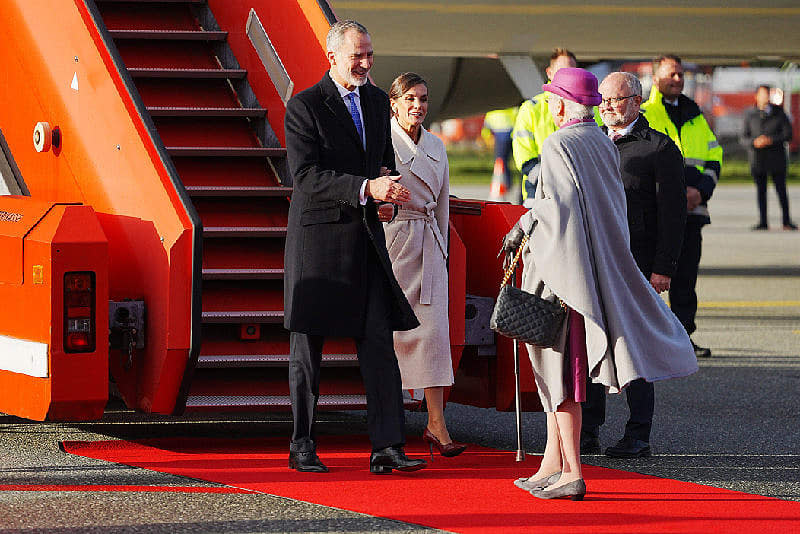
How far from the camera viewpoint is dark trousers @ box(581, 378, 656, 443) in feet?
21.4

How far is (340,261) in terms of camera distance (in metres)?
5.78

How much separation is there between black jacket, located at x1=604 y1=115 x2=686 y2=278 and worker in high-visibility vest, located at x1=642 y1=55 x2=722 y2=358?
210 centimetres

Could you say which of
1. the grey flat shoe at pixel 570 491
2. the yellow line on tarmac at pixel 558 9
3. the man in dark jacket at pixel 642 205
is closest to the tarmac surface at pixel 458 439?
the man in dark jacket at pixel 642 205

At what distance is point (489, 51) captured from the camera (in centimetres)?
1404

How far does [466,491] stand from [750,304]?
24.9 ft

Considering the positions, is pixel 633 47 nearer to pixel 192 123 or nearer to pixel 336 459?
pixel 192 123

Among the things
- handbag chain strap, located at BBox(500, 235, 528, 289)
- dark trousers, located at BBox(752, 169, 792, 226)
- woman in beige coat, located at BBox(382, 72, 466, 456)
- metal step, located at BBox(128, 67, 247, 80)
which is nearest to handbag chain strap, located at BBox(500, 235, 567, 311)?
handbag chain strap, located at BBox(500, 235, 528, 289)

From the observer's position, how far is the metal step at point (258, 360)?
6332 mm

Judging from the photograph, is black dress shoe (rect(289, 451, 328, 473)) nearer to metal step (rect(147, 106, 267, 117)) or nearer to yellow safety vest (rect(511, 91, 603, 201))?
metal step (rect(147, 106, 267, 117))

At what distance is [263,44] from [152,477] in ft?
7.77

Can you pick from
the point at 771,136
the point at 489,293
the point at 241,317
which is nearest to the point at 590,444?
the point at 489,293

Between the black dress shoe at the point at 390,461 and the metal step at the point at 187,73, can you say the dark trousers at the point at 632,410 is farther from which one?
the metal step at the point at 187,73

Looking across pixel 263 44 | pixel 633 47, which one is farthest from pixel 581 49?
pixel 263 44

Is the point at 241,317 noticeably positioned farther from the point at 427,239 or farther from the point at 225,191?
the point at 427,239
